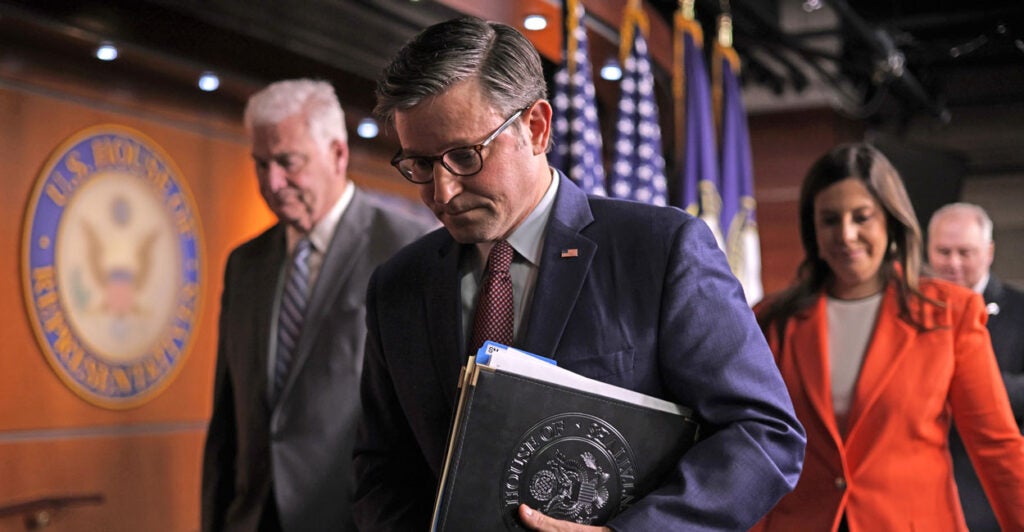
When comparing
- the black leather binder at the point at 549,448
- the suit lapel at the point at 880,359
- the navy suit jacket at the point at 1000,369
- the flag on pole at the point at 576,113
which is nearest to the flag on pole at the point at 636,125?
the flag on pole at the point at 576,113

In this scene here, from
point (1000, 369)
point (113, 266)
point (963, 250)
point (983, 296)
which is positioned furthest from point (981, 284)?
point (113, 266)

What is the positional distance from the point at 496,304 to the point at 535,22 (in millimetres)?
3195

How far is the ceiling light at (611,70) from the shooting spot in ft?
18.7

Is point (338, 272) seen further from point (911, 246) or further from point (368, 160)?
point (368, 160)

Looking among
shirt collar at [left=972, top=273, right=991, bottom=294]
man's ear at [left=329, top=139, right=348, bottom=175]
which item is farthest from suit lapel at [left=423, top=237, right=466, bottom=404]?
shirt collar at [left=972, top=273, right=991, bottom=294]

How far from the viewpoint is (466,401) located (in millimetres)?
1599

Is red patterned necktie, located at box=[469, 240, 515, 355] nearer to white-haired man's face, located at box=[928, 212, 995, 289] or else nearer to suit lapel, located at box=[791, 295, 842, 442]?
suit lapel, located at box=[791, 295, 842, 442]

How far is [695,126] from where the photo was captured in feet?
20.6

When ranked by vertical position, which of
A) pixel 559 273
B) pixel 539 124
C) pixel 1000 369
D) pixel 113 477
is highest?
pixel 539 124

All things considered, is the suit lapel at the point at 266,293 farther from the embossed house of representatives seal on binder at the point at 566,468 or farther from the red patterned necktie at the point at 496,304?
the embossed house of representatives seal on binder at the point at 566,468

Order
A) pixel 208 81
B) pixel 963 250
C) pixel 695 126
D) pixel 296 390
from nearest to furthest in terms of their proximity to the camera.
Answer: pixel 296 390 → pixel 208 81 → pixel 963 250 → pixel 695 126

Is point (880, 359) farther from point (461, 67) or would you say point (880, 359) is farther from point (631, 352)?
point (461, 67)

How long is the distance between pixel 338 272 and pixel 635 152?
2.72 metres

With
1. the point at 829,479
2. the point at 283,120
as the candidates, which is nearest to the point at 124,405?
the point at 283,120
